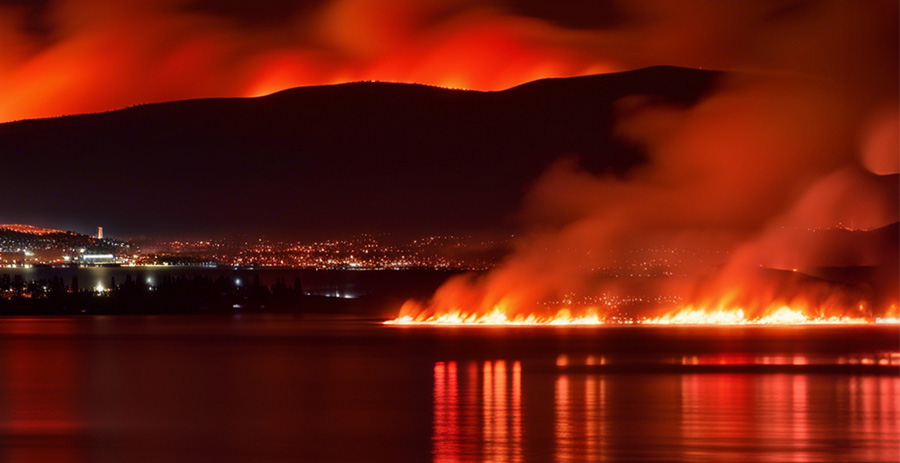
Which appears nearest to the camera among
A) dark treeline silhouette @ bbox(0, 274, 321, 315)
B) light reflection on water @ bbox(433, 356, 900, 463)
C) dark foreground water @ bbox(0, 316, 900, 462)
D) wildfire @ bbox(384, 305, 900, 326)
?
light reflection on water @ bbox(433, 356, 900, 463)

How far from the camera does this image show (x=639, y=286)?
4358 inches

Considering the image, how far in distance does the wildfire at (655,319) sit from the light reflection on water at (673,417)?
43199mm

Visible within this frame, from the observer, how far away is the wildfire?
3339 inches

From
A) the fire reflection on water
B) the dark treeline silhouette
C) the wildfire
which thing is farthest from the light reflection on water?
the dark treeline silhouette

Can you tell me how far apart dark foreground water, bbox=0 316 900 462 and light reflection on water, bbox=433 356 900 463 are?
0.22ft

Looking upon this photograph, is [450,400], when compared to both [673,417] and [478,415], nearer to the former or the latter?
[478,415]

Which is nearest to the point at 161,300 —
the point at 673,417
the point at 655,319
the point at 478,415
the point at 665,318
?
the point at 655,319

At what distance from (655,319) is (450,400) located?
192ft

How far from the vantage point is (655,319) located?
90125 millimetres

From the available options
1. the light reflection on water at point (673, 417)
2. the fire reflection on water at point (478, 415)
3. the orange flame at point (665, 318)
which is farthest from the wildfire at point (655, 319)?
the light reflection on water at point (673, 417)

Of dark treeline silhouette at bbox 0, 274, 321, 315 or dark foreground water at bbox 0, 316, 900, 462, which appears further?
dark treeline silhouette at bbox 0, 274, 321, 315

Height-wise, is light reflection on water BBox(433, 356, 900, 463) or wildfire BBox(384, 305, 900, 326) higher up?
wildfire BBox(384, 305, 900, 326)

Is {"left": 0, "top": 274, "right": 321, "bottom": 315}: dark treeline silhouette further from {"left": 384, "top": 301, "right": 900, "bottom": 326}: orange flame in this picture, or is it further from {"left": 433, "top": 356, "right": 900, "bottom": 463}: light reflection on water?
{"left": 433, "top": 356, "right": 900, "bottom": 463}: light reflection on water

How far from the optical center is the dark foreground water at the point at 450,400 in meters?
24.8
